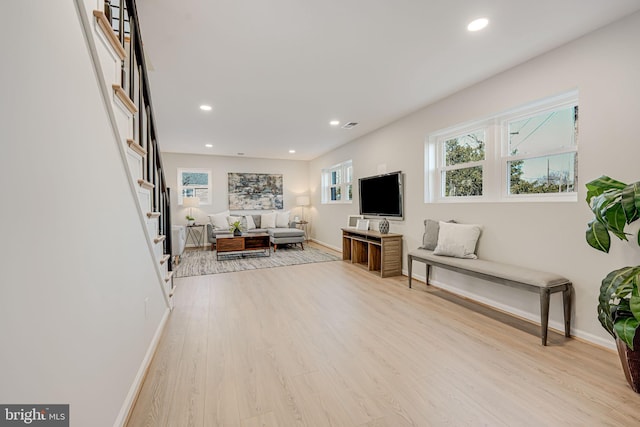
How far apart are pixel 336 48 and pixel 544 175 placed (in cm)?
237

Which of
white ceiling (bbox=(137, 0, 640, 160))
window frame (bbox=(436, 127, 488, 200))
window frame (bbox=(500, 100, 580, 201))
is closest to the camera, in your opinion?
white ceiling (bbox=(137, 0, 640, 160))

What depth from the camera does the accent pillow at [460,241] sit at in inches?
125

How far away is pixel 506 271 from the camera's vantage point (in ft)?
8.47

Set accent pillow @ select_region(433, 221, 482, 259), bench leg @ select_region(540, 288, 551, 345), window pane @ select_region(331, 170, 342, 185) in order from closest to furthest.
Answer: bench leg @ select_region(540, 288, 551, 345), accent pillow @ select_region(433, 221, 482, 259), window pane @ select_region(331, 170, 342, 185)

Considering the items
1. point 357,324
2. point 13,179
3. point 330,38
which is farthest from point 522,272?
point 13,179

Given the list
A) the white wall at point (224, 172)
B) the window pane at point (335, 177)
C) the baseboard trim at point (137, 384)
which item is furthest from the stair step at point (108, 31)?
the white wall at point (224, 172)

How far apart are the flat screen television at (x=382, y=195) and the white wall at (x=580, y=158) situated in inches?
33.0

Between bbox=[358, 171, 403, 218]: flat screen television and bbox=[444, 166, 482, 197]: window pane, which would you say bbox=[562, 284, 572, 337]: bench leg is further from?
bbox=[358, 171, 403, 218]: flat screen television

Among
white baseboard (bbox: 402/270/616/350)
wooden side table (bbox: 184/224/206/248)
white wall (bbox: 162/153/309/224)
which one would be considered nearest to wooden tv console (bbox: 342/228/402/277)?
white baseboard (bbox: 402/270/616/350)

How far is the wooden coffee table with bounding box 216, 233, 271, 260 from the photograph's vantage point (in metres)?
5.65

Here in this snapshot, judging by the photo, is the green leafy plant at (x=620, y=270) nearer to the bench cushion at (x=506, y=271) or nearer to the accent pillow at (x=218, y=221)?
the bench cushion at (x=506, y=271)

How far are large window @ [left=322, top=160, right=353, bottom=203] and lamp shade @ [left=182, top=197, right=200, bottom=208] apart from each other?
331cm

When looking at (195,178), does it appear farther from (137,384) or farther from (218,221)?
(137,384)
